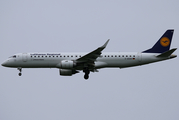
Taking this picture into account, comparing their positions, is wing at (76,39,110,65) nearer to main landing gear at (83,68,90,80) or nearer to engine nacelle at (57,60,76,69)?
engine nacelle at (57,60,76,69)

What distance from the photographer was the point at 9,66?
3841cm

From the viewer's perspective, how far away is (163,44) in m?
38.9

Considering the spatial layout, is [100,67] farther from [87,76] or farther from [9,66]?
[9,66]

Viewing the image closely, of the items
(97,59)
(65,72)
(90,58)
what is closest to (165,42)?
(97,59)

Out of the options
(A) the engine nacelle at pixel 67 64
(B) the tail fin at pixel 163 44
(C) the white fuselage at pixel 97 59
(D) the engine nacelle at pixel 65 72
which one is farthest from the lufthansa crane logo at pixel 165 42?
(D) the engine nacelle at pixel 65 72

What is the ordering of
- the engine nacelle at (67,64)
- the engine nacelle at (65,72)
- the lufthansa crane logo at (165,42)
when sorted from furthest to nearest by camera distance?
the lufthansa crane logo at (165,42), the engine nacelle at (65,72), the engine nacelle at (67,64)

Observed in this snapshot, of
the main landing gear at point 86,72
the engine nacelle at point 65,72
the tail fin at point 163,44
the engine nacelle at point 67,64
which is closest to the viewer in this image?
the engine nacelle at point 67,64

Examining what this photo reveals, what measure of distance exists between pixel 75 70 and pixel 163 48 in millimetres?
11423

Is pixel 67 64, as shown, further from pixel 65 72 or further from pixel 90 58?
pixel 90 58

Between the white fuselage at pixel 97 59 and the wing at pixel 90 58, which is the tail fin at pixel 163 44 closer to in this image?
the white fuselage at pixel 97 59

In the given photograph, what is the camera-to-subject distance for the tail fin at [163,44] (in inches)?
1523

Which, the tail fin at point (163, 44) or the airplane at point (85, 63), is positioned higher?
the tail fin at point (163, 44)

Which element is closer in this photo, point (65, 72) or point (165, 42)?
point (65, 72)

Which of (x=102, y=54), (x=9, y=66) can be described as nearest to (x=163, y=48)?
(x=102, y=54)
